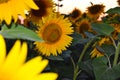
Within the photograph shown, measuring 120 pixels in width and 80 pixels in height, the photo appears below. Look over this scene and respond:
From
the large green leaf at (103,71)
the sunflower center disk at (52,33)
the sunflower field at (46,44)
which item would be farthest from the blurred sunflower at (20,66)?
the sunflower center disk at (52,33)

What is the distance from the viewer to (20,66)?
0.41 m

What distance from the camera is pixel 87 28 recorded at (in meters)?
2.59

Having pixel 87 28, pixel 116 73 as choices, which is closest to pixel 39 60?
pixel 116 73

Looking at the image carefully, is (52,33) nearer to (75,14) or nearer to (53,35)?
(53,35)

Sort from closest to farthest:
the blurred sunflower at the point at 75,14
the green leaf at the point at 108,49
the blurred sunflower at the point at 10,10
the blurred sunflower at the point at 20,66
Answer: the blurred sunflower at the point at 20,66 < the blurred sunflower at the point at 10,10 < the green leaf at the point at 108,49 < the blurred sunflower at the point at 75,14

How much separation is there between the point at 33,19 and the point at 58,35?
13 cm

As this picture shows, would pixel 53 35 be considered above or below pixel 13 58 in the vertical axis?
below

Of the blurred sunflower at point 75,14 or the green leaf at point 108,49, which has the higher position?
the green leaf at point 108,49

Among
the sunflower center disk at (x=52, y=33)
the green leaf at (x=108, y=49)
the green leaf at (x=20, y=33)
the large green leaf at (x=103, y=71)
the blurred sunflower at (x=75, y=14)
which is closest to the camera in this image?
the green leaf at (x=20, y=33)

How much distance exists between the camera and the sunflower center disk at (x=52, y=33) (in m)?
1.38

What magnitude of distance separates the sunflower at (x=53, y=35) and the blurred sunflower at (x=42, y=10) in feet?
0.21

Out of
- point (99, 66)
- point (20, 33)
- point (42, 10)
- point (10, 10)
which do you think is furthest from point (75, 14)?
point (20, 33)

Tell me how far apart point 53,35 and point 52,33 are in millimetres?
17

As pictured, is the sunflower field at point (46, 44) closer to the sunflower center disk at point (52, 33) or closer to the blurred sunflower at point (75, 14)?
the sunflower center disk at point (52, 33)
